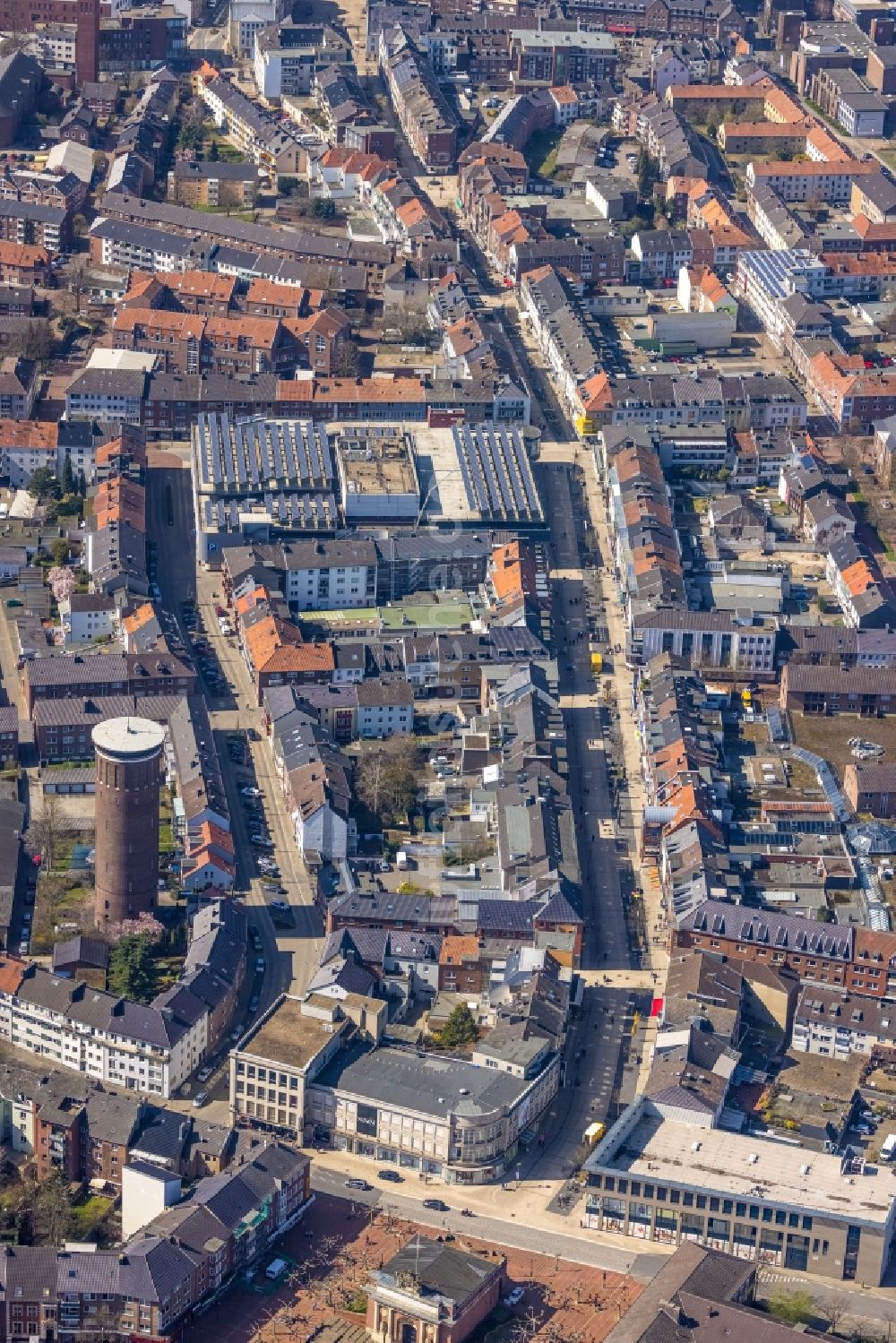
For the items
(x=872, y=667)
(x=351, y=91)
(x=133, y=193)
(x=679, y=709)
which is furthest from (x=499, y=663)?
(x=351, y=91)

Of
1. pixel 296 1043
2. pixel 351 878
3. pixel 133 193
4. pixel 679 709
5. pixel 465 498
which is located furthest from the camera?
pixel 133 193

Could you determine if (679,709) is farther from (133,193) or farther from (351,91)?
(351,91)

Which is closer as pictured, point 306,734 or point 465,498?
point 306,734

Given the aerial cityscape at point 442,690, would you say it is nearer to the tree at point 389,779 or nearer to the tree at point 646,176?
the tree at point 389,779

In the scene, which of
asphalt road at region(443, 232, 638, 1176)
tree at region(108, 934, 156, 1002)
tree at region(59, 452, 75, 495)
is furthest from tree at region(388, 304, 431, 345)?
tree at region(108, 934, 156, 1002)

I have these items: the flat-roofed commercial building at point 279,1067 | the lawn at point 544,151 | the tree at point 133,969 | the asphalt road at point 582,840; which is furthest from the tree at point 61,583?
the lawn at point 544,151

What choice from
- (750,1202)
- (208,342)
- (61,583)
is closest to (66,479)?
(61,583)
